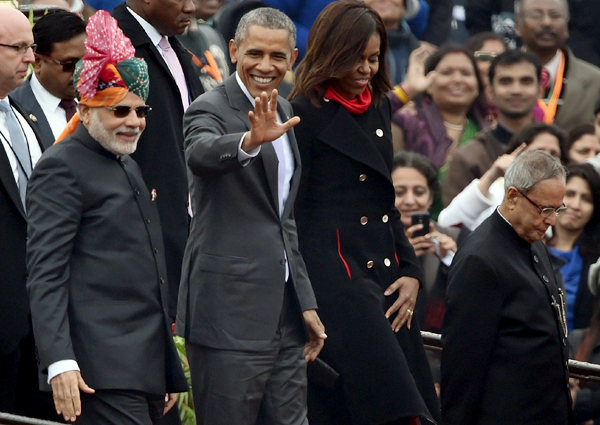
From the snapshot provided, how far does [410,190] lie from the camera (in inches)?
282

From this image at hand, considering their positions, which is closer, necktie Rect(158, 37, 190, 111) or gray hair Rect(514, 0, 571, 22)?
necktie Rect(158, 37, 190, 111)

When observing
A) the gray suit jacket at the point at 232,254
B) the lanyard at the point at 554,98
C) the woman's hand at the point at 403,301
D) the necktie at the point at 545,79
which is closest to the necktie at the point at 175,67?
the gray suit jacket at the point at 232,254

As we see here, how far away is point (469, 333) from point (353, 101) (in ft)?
3.53

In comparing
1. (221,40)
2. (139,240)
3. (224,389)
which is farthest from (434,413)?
(221,40)

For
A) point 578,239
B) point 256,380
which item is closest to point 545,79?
point 578,239

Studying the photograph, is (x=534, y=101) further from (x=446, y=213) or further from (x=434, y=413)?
(x=434, y=413)

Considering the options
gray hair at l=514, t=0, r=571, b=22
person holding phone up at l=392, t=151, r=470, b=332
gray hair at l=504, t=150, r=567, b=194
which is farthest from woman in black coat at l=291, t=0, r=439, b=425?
gray hair at l=514, t=0, r=571, b=22

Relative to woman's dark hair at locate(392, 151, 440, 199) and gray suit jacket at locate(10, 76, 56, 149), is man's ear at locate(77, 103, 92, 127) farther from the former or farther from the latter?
woman's dark hair at locate(392, 151, 440, 199)

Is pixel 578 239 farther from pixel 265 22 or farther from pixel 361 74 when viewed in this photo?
pixel 265 22

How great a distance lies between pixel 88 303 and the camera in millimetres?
4309

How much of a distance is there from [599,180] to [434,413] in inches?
105

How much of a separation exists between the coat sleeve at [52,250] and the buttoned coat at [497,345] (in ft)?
5.20

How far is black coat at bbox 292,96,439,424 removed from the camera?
5.07 metres

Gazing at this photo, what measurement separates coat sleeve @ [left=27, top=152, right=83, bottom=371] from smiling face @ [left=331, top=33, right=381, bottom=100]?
1.35m
